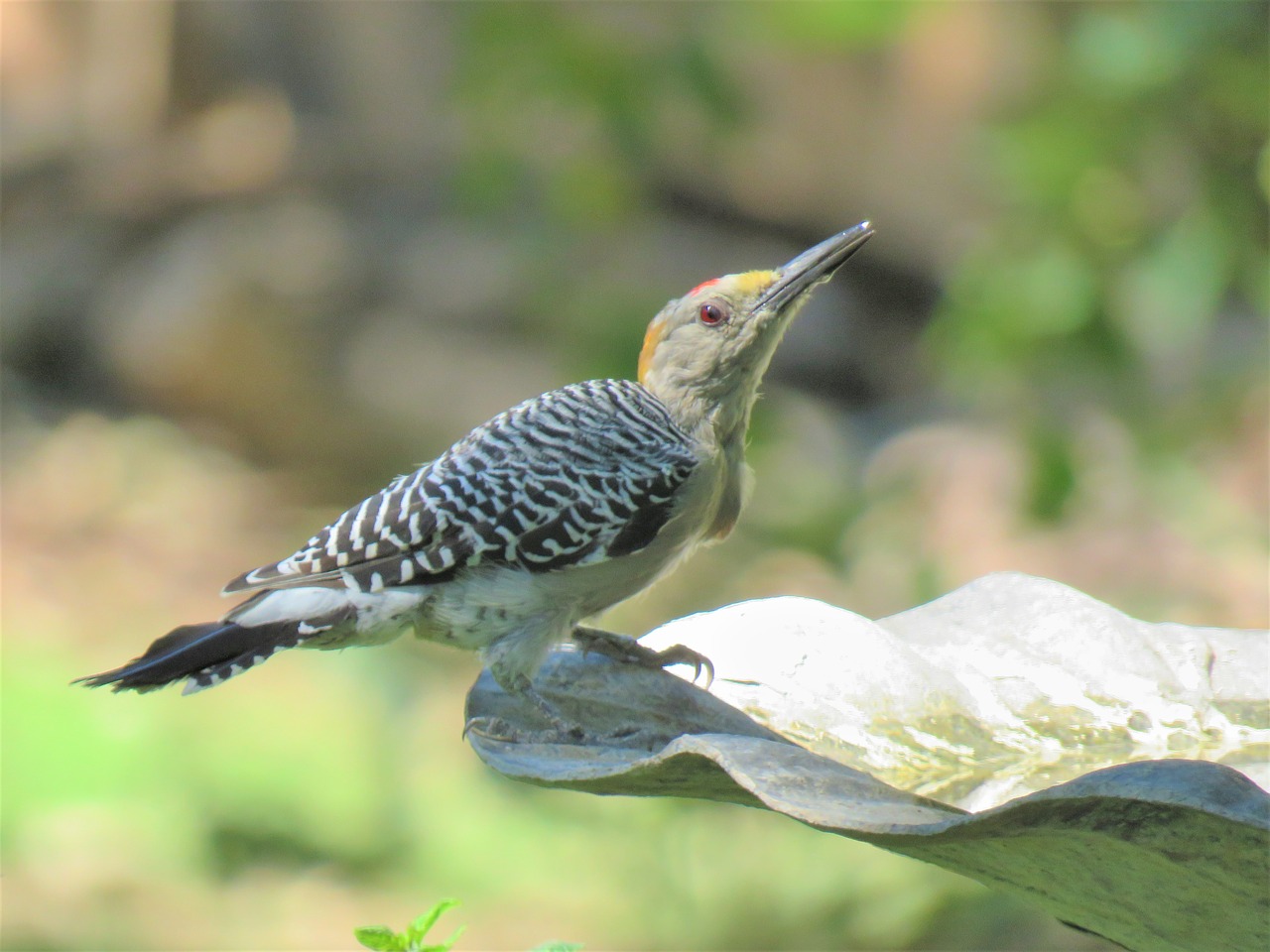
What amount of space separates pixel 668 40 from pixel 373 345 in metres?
5.34

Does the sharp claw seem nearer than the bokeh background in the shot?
Yes

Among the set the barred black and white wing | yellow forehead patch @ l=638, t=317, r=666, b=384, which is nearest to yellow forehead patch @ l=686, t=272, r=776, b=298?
yellow forehead patch @ l=638, t=317, r=666, b=384

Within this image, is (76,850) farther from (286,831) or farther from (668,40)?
(668,40)

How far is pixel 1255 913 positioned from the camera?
6.41 ft

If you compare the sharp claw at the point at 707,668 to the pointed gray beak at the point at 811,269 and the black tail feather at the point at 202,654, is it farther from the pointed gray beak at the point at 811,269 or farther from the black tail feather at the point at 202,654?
the pointed gray beak at the point at 811,269

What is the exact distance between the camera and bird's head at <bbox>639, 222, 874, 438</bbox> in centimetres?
382

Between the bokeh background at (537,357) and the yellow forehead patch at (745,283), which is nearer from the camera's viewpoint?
the yellow forehead patch at (745,283)

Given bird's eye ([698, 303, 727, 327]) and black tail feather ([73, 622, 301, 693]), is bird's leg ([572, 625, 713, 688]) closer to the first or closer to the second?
black tail feather ([73, 622, 301, 693])

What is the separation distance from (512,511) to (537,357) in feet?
21.5

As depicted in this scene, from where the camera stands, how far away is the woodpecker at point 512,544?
10.6 feet

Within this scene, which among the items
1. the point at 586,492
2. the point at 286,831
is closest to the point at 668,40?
the point at 586,492

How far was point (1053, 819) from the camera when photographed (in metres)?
1.79

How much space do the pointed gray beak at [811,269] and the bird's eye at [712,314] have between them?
10cm

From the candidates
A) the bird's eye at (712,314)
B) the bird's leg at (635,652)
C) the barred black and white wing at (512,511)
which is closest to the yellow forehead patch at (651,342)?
the bird's eye at (712,314)
